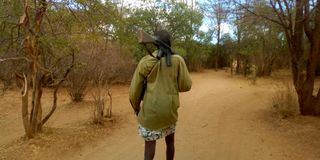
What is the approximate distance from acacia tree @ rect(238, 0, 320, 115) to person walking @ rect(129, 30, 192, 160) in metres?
4.94

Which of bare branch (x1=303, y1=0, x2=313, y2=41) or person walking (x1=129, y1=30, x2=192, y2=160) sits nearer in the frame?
person walking (x1=129, y1=30, x2=192, y2=160)

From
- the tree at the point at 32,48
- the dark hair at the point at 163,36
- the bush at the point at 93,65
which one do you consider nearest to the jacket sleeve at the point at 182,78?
the dark hair at the point at 163,36


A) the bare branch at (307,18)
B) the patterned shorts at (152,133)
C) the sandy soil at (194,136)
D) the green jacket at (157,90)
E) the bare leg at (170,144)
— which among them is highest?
the bare branch at (307,18)

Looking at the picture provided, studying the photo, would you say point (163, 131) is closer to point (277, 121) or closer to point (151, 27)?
point (277, 121)

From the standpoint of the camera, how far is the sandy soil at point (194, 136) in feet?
20.1

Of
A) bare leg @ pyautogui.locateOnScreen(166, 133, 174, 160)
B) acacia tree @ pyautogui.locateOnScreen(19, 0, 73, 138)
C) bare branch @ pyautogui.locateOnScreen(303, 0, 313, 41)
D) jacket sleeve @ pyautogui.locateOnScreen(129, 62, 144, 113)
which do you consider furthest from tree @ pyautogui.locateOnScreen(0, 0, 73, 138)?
bare branch @ pyautogui.locateOnScreen(303, 0, 313, 41)

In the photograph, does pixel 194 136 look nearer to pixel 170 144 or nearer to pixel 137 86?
pixel 170 144

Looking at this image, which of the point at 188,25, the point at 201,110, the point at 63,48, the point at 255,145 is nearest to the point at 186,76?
the point at 255,145

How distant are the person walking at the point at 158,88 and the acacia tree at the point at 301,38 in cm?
494

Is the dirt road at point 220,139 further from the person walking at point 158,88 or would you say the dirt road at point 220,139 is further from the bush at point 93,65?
the bush at point 93,65

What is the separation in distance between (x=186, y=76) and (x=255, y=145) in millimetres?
Answer: 3045

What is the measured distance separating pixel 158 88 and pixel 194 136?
3.53 meters

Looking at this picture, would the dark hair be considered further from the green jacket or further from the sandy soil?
the sandy soil

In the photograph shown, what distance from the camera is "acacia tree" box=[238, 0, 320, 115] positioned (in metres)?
8.22
